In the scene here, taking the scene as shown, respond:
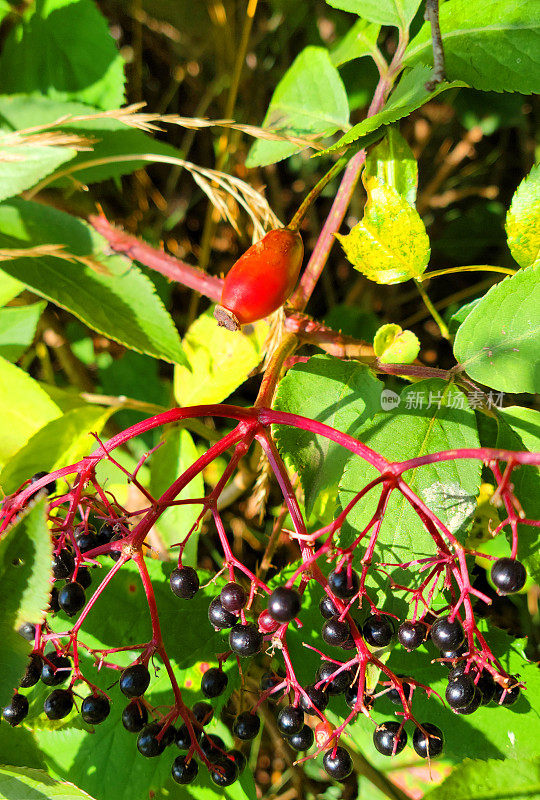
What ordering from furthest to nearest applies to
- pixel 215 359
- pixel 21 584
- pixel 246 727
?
pixel 215 359 → pixel 246 727 → pixel 21 584

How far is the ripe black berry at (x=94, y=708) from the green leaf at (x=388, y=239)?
34.2 inches

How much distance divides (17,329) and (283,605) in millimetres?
1154

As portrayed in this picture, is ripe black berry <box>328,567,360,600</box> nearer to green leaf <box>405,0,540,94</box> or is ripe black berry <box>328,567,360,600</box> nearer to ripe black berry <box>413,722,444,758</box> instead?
ripe black berry <box>413,722,444,758</box>

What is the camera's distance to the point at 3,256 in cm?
140

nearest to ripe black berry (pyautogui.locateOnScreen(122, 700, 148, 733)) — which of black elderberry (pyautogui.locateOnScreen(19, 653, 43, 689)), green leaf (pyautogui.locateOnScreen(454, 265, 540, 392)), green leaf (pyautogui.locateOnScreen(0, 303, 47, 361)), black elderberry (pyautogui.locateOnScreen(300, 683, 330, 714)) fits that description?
black elderberry (pyautogui.locateOnScreen(19, 653, 43, 689))

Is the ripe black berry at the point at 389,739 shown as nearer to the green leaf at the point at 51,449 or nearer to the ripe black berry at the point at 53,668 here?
the ripe black berry at the point at 53,668

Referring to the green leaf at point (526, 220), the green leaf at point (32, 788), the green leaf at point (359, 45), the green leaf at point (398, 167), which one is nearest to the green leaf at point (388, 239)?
the green leaf at point (398, 167)

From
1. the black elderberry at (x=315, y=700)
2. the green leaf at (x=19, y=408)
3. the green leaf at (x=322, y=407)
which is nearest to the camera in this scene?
the black elderberry at (x=315, y=700)

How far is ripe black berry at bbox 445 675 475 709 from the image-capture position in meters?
0.92

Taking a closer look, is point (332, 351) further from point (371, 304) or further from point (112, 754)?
point (371, 304)

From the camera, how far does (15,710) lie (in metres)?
1.05

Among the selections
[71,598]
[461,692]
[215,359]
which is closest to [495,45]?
[215,359]

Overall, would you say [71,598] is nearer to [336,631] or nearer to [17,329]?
[336,631]

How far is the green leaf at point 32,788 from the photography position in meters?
0.91
